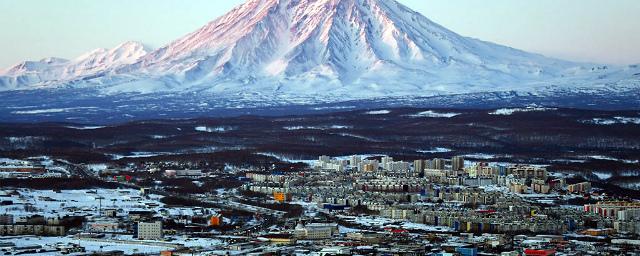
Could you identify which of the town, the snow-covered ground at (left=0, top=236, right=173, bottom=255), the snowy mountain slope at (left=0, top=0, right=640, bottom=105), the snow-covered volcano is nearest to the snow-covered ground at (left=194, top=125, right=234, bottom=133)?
the town

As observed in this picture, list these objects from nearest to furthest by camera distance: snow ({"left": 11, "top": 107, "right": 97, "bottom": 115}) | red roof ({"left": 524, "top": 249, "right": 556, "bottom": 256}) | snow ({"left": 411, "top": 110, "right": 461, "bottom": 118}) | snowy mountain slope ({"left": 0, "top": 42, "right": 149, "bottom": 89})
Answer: red roof ({"left": 524, "top": 249, "right": 556, "bottom": 256}) < snow ({"left": 411, "top": 110, "right": 461, "bottom": 118}) < snow ({"left": 11, "top": 107, "right": 97, "bottom": 115}) < snowy mountain slope ({"left": 0, "top": 42, "right": 149, "bottom": 89})

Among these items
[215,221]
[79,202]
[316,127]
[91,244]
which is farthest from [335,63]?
[91,244]

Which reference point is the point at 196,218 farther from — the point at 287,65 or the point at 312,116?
the point at 287,65

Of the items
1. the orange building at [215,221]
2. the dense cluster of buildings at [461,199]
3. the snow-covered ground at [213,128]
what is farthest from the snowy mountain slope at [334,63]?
the orange building at [215,221]

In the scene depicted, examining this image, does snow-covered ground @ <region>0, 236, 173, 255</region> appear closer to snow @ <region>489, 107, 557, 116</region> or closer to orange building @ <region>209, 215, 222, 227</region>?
orange building @ <region>209, 215, 222, 227</region>

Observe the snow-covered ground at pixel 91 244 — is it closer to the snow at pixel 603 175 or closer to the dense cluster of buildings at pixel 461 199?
the dense cluster of buildings at pixel 461 199

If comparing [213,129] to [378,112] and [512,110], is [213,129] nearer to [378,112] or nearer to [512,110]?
[378,112]

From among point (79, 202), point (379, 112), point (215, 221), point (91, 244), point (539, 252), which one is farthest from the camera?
point (379, 112)
